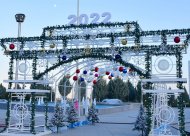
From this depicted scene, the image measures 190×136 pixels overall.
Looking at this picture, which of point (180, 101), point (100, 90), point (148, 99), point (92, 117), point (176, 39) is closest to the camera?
point (180, 101)

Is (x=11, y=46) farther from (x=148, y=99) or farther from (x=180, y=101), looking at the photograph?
(x=180, y=101)

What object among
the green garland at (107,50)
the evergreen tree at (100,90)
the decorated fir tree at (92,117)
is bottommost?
the decorated fir tree at (92,117)

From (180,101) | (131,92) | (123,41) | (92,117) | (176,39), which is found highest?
(123,41)

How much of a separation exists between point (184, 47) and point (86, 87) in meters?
15.0

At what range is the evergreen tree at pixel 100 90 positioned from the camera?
58.8 meters

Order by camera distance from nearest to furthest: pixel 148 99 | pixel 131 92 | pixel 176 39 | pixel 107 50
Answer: pixel 176 39 < pixel 148 99 < pixel 107 50 < pixel 131 92

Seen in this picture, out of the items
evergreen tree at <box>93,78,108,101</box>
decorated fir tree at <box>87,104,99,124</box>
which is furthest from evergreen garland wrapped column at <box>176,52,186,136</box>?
evergreen tree at <box>93,78,108,101</box>

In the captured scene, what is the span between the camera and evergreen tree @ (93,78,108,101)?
58812 millimetres

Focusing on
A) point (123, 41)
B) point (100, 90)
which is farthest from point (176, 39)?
point (100, 90)

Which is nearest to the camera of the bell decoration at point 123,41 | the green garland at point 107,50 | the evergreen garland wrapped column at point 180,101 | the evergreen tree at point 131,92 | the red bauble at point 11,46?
the evergreen garland wrapped column at point 180,101

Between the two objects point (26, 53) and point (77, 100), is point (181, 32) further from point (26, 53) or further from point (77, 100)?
point (77, 100)

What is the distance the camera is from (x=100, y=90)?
5966cm

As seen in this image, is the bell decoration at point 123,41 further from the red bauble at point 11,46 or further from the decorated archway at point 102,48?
the red bauble at point 11,46

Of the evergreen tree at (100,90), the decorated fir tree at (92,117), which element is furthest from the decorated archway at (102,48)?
the evergreen tree at (100,90)
